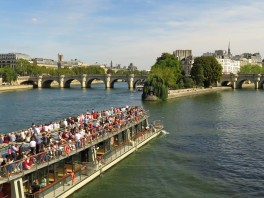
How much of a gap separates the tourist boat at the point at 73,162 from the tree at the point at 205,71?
65.6 meters

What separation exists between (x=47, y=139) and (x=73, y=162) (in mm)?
1695

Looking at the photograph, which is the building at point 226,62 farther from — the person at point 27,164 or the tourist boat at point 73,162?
the person at point 27,164

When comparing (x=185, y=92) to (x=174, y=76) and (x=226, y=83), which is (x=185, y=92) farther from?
(x=226, y=83)

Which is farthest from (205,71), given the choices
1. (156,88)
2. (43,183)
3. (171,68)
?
(43,183)

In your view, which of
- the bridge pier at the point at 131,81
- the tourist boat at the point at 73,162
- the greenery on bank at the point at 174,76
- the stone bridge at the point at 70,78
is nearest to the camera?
the tourist boat at the point at 73,162

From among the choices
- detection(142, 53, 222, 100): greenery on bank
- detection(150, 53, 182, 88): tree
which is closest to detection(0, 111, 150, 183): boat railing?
detection(142, 53, 222, 100): greenery on bank

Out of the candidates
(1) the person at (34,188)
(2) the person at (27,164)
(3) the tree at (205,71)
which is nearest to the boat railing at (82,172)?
(1) the person at (34,188)

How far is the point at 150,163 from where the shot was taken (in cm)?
2292

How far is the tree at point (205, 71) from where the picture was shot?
90375 millimetres

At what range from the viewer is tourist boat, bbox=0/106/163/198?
13.6 metres

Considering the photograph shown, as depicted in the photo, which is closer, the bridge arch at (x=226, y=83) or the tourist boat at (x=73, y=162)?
the tourist boat at (x=73, y=162)

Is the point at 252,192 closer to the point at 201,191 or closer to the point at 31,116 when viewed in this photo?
the point at 201,191

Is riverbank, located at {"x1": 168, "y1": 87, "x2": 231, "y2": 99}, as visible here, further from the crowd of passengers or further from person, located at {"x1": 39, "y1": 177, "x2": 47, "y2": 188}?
person, located at {"x1": 39, "y1": 177, "x2": 47, "y2": 188}

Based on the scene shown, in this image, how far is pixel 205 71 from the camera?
92.2 metres
